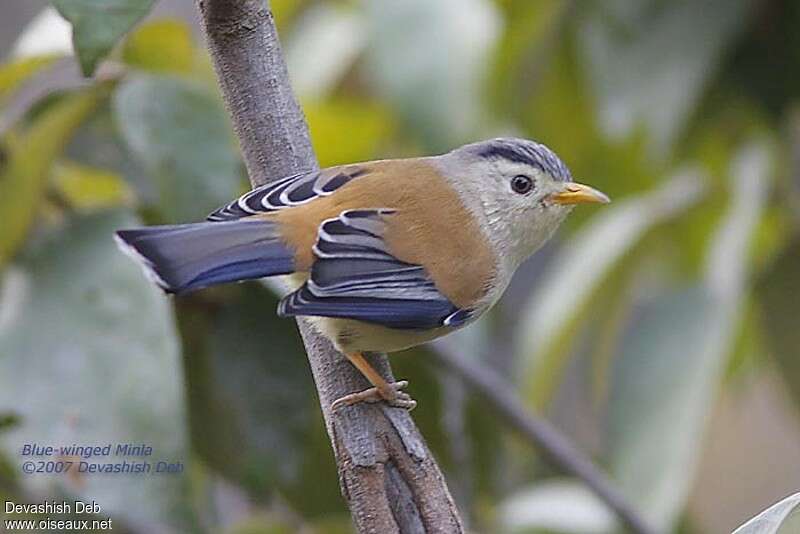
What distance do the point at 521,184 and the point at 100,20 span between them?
94cm

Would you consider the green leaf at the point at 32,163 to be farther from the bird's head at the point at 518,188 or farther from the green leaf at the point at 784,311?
the green leaf at the point at 784,311

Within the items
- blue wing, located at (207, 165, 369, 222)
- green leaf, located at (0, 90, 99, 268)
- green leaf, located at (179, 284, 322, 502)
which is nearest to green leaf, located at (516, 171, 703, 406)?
green leaf, located at (179, 284, 322, 502)

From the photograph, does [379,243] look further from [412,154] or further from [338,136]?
[412,154]

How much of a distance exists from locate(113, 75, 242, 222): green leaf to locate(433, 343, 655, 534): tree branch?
19.3 inches

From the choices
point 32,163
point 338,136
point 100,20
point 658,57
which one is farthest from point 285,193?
point 658,57

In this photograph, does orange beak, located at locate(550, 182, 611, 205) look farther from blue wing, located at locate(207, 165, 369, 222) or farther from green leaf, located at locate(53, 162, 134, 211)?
green leaf, located at locate(53, 162, 134, 211)

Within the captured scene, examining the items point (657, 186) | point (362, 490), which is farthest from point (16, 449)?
point (657, 186)

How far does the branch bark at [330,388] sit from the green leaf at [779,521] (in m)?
0.29

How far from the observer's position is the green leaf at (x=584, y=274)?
2.56m

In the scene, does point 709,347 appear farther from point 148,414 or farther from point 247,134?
point 247,134

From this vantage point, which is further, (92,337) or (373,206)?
(92,337)

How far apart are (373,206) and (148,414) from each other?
1.36 feet

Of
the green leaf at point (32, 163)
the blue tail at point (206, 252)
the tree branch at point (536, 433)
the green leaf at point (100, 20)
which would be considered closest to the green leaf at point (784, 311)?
the tree branch at point (536, 433)

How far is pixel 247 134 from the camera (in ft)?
4.72
